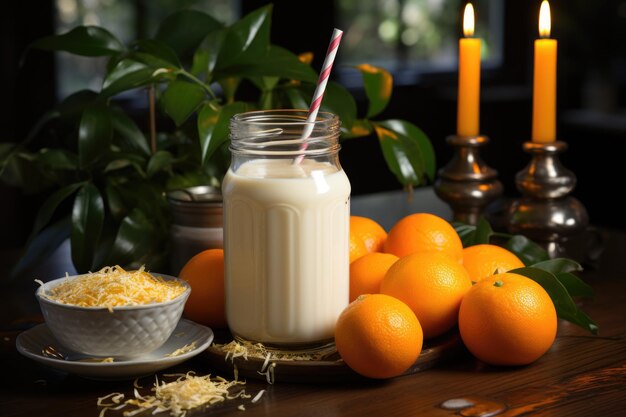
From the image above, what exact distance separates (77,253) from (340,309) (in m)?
0.44

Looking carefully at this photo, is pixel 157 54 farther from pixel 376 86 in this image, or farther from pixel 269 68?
pixel 376 86

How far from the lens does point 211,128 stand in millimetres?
1201

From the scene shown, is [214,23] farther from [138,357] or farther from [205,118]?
[138,357]

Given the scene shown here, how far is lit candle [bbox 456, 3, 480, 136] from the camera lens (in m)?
1.41

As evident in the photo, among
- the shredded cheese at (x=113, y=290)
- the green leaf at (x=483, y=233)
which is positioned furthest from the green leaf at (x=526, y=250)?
the shredded cheese at (x=113, y=290)

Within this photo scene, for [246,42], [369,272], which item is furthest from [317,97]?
[246,42]

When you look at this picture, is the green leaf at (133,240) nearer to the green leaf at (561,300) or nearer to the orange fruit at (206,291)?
the orange fruit at (206,291)

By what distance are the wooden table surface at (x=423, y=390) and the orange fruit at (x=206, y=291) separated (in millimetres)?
81

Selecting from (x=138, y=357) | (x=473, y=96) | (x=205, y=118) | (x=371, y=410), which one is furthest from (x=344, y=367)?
(x=473, y=96)

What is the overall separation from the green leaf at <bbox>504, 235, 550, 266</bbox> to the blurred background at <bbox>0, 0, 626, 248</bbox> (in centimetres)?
239

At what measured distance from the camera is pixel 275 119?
3.27ft

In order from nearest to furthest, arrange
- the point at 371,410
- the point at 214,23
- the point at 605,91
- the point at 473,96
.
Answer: the point at 371,410 → the point at 473,96 → the point at 214,23 → the point at 605,91

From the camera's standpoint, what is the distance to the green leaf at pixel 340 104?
1372 millimetres

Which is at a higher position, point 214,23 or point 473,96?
point 214,23
